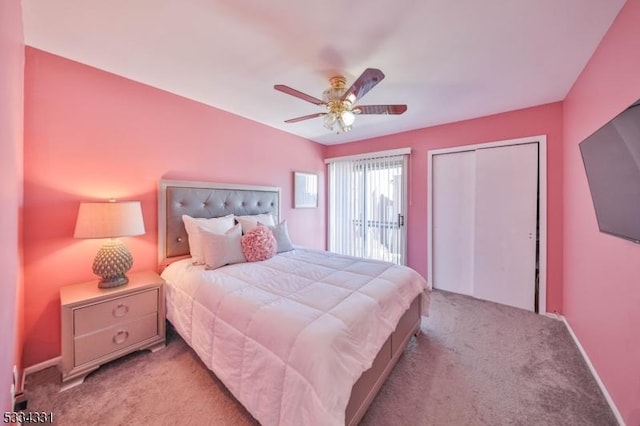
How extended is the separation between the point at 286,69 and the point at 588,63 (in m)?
2.47

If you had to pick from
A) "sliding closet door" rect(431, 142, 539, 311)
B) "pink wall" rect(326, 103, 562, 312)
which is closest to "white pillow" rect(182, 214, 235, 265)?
"pink wall" rect(326, 103, 562, 312)

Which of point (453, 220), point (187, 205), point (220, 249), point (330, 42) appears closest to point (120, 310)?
point (220, 249)

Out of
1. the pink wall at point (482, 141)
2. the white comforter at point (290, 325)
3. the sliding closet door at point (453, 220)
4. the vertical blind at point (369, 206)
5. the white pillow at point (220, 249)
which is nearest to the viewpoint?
the white comforter at point (290, 325)

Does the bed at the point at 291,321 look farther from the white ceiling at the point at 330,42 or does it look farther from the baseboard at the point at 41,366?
the white ceiling at the point at 330,42

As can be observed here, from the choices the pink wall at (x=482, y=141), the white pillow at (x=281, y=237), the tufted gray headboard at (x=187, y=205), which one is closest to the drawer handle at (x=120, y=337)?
the tufted gray headboard at (x=187, y=205)

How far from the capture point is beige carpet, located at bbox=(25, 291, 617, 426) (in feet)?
4.70

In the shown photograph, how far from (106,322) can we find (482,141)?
436 centimetres

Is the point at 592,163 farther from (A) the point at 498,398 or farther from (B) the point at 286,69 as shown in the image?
(B) the point at 286,69

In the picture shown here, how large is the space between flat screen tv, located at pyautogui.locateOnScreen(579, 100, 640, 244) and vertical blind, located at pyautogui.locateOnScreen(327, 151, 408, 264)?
2175 millimetres

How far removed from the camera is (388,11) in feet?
4.69

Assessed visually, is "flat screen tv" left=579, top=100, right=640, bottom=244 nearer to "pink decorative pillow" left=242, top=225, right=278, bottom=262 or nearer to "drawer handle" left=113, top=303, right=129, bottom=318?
"pink decorative pillow" left=242, top=225, right=278, bottom=262

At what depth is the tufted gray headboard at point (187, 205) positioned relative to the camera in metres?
2.40

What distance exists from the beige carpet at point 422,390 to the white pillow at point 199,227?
797 mm

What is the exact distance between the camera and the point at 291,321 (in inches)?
49.9
